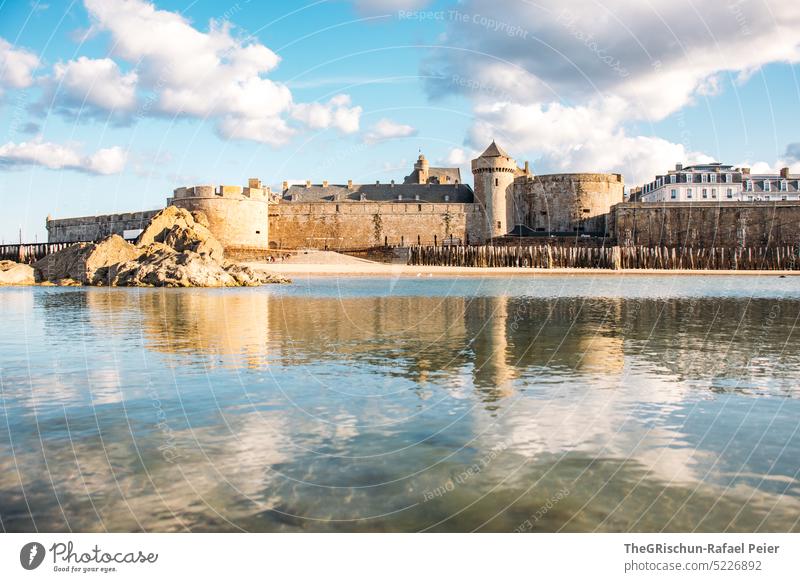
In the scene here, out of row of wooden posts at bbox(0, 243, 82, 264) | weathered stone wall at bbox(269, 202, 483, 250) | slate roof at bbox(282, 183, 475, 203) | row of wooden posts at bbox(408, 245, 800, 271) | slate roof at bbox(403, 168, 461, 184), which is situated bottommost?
row of wooden posts at bbox(408, 245, 800, 271)

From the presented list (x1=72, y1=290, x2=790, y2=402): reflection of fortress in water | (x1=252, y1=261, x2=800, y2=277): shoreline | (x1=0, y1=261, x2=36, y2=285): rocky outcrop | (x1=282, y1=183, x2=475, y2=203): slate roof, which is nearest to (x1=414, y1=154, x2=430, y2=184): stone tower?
(x1=282, y1=183, x2=475, y2=203): slate roof

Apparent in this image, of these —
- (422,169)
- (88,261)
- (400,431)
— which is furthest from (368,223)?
(400,431)

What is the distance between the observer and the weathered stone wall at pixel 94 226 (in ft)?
235

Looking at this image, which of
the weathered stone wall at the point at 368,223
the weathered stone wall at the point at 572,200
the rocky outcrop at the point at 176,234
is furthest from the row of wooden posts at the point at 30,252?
the weathered stone wall at the point at 572,200

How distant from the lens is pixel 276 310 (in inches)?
859

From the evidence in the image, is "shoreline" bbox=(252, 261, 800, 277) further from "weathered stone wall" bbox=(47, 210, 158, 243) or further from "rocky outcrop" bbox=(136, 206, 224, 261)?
"weathered stone wall" bbox=(47, 210, 158, 243)

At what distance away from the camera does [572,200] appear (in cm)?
6725

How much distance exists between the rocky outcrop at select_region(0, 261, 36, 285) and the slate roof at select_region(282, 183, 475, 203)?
1290 inches

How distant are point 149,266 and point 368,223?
3482 cm

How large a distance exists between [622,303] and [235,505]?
21.5 meters

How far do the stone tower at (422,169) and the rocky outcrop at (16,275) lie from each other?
45940mm

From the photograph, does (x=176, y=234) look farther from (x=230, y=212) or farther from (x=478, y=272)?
(x=478, y=272)

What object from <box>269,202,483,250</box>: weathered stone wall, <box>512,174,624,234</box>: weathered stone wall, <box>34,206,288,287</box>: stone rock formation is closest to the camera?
<box>34,206,288,287</box>: stone rock formation

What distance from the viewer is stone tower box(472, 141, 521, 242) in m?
68.2
